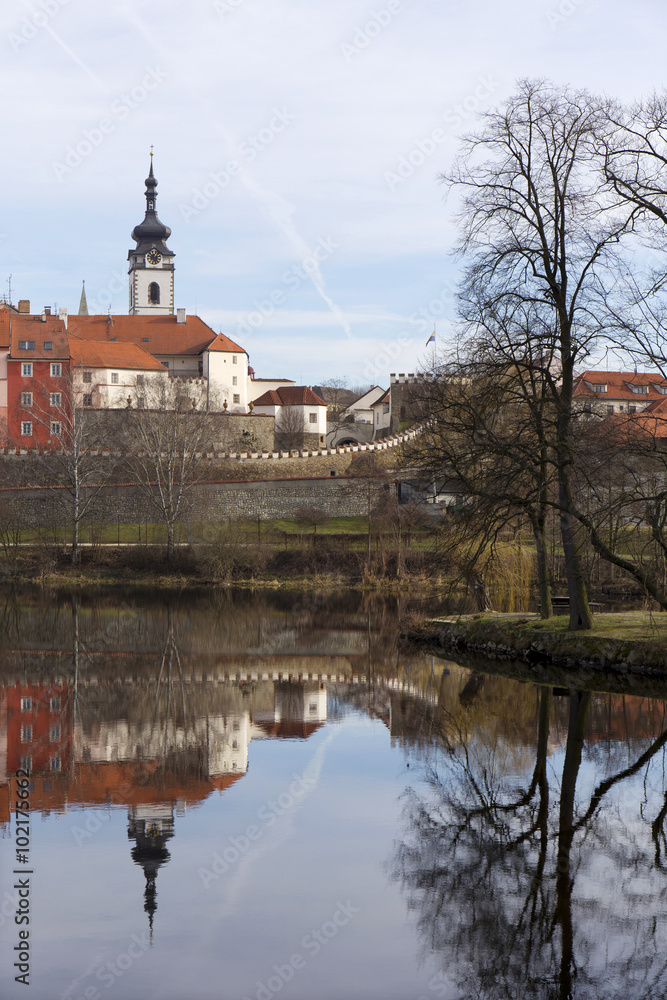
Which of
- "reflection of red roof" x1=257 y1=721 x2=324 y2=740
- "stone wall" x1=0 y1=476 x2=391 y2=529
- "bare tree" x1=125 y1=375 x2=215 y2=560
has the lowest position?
"reflection of red roof" x1=257 y1=721 x2=324 y2=740

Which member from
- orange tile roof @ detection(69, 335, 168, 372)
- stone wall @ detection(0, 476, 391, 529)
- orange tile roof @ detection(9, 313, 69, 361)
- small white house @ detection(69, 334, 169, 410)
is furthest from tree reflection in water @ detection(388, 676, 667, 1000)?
orange tile roof @ detection(69, 335, 168, 372)

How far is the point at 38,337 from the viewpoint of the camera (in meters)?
67.7

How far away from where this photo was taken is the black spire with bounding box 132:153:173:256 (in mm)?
97812

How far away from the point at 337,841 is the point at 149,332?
7534cm

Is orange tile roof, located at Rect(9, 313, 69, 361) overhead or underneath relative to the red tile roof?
overhead

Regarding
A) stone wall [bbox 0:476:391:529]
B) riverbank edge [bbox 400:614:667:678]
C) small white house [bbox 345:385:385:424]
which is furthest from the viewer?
small white house [bbox 345:385:385:424]

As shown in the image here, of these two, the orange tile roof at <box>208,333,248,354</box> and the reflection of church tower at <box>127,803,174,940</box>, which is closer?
the reflection of church tower at <box>127,803,174,940</box>

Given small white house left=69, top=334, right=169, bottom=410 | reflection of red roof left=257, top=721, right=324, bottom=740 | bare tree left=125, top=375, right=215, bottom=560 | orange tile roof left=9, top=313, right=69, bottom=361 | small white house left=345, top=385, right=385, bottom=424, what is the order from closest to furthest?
1. reflection of red roof left=257, top=721, right=324, bottom=740
2. bare tree left=125, top=375, right=215, bottom=560
3. small white house left=69, top=334, right=169, bottom=410
4. orange tile roof left=9, top=313, right=69, bottom=361
5. small white house left=345, top=385, right=385, bottom=424

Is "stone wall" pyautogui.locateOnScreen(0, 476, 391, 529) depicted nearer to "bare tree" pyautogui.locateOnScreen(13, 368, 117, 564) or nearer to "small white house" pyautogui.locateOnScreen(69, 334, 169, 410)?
"bare tree" pyautogui.locateOnScreen(13, 368, 117, 564)

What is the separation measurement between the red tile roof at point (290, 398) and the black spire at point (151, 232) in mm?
28228

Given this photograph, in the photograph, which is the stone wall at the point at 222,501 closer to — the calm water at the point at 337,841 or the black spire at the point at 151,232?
the calm water at the point at 337,841

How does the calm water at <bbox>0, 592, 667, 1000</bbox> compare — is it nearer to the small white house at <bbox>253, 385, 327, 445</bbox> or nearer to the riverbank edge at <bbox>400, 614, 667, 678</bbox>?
the riverbank edge at <bbox>400, 614, 667, 678</bbox>

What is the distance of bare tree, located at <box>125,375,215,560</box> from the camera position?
4691 centimetres

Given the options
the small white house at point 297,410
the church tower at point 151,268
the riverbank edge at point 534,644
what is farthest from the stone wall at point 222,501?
the church tower at point 151,268
